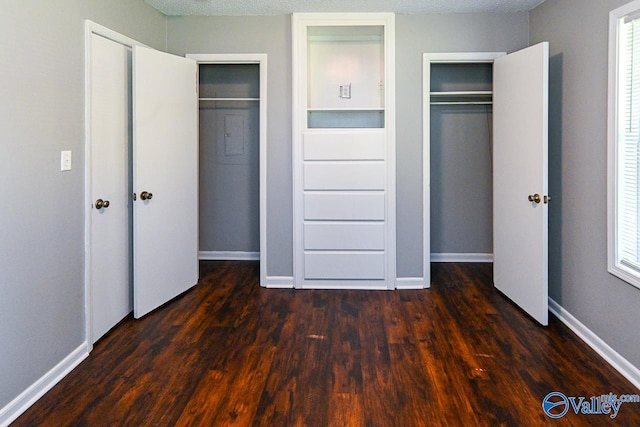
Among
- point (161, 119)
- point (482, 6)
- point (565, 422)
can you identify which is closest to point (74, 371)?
point (161, 119)

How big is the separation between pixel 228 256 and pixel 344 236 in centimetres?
175

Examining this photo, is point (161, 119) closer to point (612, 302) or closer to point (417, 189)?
point (417, 189)

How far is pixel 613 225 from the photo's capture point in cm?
263

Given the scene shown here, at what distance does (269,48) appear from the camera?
13.3 feet

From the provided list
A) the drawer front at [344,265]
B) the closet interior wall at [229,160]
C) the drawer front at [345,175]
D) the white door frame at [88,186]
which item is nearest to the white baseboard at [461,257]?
the drawer front at [344,265]

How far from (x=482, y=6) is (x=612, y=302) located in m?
2.49

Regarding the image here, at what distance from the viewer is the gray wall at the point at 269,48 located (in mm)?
4031

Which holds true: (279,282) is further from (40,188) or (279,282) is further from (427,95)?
(40,188)

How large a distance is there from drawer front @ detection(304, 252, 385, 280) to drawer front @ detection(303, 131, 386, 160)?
0.86 meters

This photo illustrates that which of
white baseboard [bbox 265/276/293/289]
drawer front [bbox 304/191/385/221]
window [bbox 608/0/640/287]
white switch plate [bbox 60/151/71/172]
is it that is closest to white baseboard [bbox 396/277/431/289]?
drawer front [bbox 304/191/385/221]

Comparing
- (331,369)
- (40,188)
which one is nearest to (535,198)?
(331,369)

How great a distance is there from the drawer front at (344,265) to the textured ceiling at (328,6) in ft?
6.75

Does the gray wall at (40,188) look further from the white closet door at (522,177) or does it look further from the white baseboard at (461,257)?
the white baseboard at (461,257)

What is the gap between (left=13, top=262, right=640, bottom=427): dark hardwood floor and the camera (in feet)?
6.97
